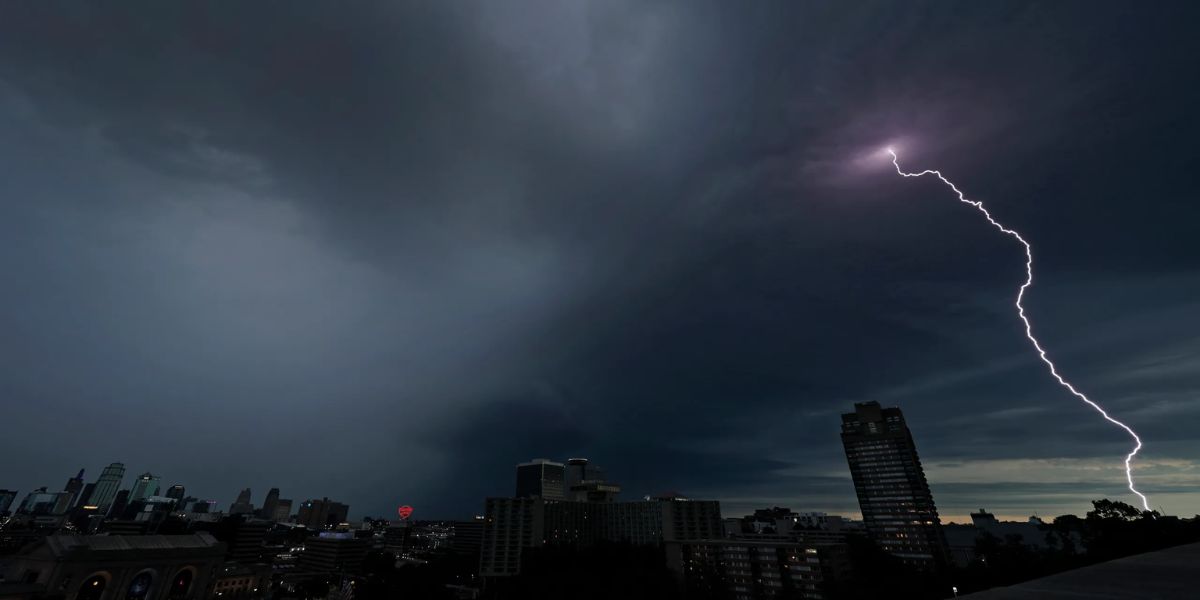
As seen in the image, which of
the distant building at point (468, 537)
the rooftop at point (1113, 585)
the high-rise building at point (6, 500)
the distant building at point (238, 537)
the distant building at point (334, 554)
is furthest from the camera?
the high-rise building at point (6, 500)

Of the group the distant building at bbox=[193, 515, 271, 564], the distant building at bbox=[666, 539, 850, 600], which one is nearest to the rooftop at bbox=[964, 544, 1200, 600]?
the distant building at bbox=[666, 539, 850, 600]

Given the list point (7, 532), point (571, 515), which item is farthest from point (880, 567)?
point (7, 532)

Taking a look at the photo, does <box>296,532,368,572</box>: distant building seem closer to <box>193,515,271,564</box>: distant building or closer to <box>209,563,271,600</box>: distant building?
<box>193,515,271,564</box>: distant building

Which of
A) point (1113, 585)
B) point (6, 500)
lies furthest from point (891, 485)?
point (6, 500)

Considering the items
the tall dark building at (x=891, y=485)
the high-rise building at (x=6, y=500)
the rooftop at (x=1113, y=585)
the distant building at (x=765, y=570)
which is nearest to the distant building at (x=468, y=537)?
the distant building at (x=765, y=570)

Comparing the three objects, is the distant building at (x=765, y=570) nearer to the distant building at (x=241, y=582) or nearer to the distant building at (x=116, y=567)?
the distant building at (x=116, y=567)

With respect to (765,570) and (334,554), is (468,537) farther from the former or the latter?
(765,570)
